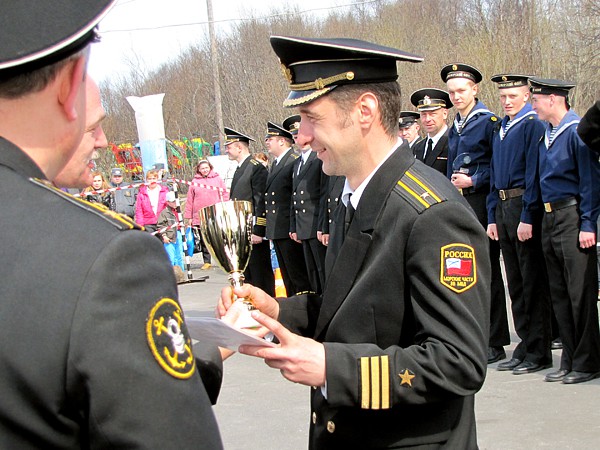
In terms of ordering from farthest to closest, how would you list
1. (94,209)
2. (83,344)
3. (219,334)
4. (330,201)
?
(330,201) → (219,334) → (94,209) → (83,344)

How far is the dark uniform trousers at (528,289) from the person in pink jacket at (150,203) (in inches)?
310

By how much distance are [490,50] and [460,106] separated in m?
15.7

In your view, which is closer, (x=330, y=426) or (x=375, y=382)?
(x=375, y=382)

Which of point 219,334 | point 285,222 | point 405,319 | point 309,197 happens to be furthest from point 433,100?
point 219,334

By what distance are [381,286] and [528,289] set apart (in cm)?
462

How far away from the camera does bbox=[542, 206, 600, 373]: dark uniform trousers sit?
5.88 m

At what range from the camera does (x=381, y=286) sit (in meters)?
2.12

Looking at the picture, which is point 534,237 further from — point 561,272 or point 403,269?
point 403,269

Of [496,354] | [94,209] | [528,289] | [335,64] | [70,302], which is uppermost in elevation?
[335,64]

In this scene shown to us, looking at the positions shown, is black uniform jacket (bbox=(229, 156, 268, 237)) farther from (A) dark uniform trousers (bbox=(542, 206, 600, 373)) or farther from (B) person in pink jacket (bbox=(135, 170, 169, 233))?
(A) dark uniform trousers (bbox=(542, 206, 600, 373))

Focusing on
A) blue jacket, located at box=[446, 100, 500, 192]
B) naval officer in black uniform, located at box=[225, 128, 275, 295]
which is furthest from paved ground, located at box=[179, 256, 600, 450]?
naval officer in black uniform, located at box=[225, 128, 275, 295]

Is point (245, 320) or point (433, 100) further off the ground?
point (433, 100)

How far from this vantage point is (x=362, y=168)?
92.0 inches

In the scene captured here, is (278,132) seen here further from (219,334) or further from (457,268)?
(219,334)
